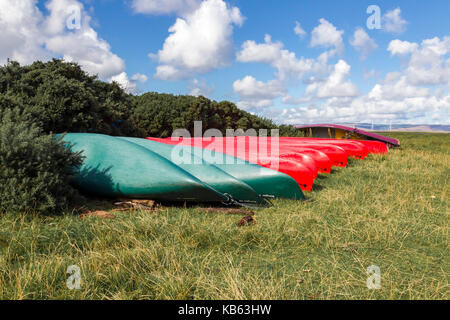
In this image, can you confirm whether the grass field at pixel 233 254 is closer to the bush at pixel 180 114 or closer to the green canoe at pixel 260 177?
the green canoe at pixel 260 177

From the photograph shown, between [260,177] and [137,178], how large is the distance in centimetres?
167

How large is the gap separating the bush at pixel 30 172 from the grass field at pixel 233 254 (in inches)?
6.0

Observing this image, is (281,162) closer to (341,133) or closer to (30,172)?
(30,172)

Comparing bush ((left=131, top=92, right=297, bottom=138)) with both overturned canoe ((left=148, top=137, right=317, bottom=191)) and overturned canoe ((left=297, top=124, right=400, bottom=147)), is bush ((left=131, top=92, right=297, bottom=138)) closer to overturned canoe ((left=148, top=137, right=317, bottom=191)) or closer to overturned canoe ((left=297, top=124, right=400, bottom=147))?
overturned canoe ((left=297, top=124, right=400, bottom=147))

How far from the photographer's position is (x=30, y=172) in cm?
317

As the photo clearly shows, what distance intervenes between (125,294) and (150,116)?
35.7ft

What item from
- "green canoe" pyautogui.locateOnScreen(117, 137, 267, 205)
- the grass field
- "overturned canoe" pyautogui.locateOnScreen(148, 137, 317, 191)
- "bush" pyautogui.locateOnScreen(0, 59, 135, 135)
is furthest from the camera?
"bush" pyautogui.locateOnScreen(0, 59, 135, 135)

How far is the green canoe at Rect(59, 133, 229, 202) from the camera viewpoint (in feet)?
12.3

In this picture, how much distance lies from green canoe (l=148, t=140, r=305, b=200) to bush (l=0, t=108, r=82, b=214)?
1.64 m

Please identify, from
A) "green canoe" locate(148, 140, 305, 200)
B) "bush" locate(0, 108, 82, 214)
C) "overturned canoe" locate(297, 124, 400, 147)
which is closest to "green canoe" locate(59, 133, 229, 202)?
"bush" locate(0, 108, 82, 214)

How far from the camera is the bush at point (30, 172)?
2986 millimetres

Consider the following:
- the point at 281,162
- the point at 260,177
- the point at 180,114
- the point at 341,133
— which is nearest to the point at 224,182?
the point at 260,177

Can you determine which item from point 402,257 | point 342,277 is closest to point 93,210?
point 342,277

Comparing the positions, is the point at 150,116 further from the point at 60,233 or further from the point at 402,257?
the point at 402,257
